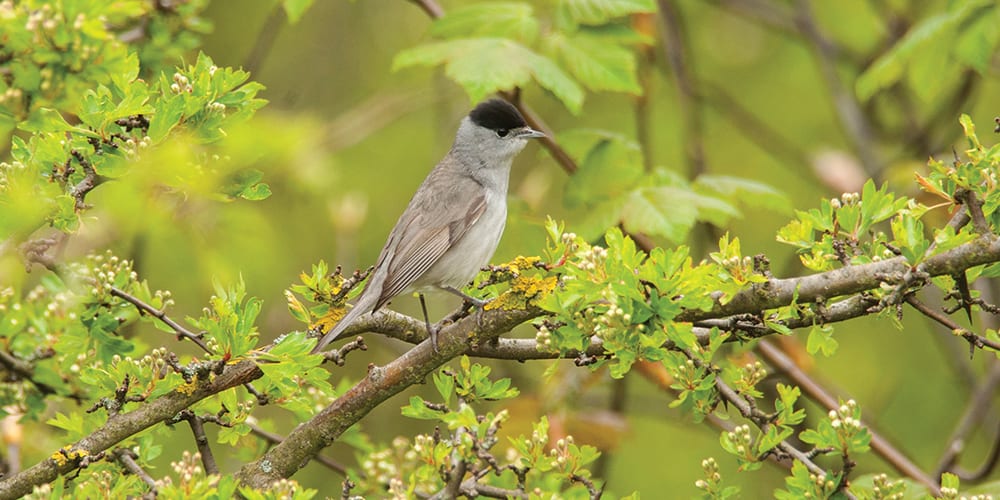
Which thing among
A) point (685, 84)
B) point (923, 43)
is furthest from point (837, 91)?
point (923, 43)

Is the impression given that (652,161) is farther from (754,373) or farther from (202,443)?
(202,443)

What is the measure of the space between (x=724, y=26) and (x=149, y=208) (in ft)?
28.1

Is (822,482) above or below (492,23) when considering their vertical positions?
below

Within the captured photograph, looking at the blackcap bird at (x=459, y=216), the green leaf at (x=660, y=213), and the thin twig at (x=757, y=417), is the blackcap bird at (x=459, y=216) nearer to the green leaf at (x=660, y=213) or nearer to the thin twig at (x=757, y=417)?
the green leaf at (x=660, y=213)

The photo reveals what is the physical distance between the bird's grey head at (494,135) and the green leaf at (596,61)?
922 millimetres

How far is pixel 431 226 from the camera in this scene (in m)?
5.25

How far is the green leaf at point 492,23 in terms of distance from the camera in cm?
496

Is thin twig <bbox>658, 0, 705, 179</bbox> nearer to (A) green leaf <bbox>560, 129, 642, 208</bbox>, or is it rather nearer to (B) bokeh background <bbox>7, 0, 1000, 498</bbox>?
(B) bokeh background <bbox>7, 0, 1000, 498</bbox>

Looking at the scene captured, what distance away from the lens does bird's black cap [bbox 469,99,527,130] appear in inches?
233

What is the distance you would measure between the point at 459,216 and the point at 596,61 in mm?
1043

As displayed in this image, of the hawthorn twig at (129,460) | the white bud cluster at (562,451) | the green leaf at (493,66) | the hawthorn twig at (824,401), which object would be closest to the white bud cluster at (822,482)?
the white bud cluster at (562,451)

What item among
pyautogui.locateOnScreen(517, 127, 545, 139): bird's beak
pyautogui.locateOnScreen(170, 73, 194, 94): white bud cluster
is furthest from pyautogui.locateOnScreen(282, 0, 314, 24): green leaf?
pyautogui.locateOnScreen(170, 73, 194, 94): white bud cluster

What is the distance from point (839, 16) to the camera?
8.98m

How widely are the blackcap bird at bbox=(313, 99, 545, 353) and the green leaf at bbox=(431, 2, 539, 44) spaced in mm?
495
